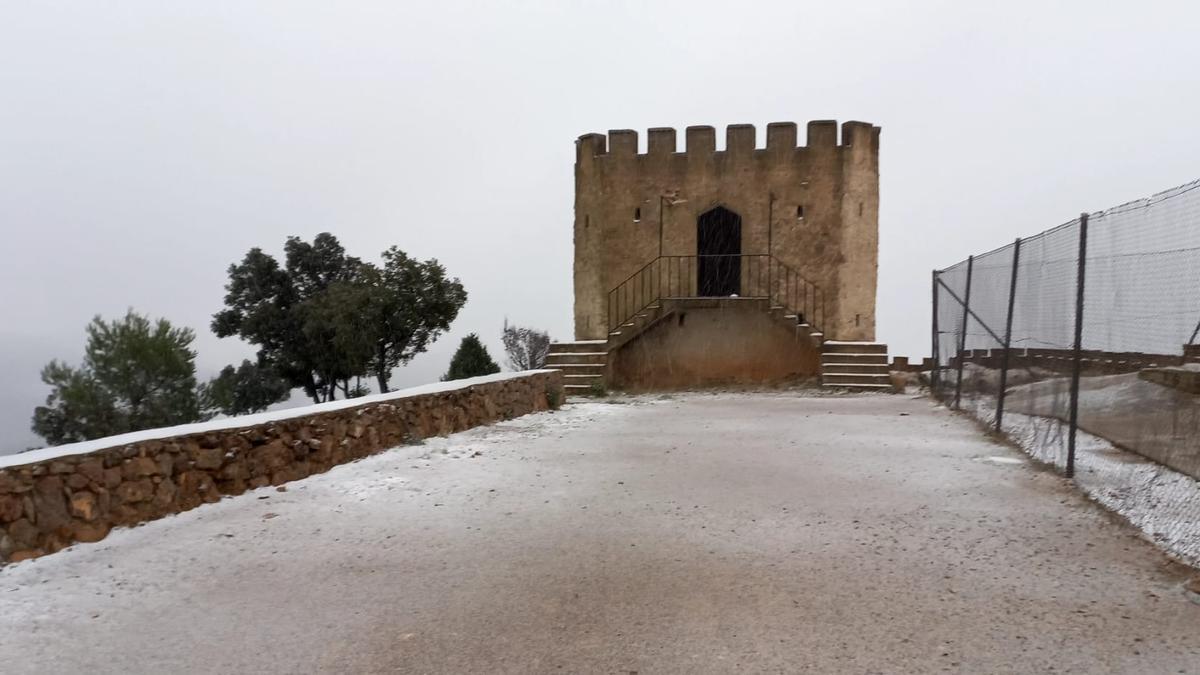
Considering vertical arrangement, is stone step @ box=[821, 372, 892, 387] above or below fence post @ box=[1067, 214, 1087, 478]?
below

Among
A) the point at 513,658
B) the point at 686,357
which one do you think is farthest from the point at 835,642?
the point at 686,357

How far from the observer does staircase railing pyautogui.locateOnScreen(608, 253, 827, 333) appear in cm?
1991

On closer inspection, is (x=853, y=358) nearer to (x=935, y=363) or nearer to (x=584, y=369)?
(x=935, y=363)

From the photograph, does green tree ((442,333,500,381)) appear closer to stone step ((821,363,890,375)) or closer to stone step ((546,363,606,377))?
stone step ((546,363,606,377))

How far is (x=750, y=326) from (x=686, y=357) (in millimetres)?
1687

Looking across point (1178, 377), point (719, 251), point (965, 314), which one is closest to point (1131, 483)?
point (1178, 377)

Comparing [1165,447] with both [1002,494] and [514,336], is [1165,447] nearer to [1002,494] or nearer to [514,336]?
[1002,494]

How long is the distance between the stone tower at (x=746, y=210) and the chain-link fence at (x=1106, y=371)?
10.4m

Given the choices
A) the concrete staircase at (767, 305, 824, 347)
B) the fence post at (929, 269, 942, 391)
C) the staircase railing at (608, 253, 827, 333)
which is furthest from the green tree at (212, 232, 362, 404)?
the fence post at (929, 269, 942, 391)

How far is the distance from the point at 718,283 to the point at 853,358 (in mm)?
4424

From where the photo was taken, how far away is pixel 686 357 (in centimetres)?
1895

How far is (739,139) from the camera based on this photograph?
64.6ft

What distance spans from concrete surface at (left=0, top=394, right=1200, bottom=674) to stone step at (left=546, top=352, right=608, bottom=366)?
10933mm

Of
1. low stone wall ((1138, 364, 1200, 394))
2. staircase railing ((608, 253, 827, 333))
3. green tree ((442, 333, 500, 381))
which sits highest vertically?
staircase railing ((608, 253, 827, 333))
